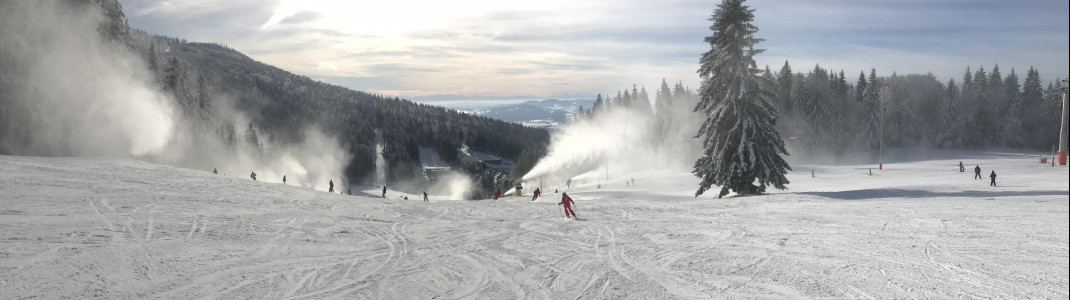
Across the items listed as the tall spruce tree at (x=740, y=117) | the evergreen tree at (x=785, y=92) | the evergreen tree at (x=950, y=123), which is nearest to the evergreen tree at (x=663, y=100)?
the evergreen tree at (x=785, y=92)

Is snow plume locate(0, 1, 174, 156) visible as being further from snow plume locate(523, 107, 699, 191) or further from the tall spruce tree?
snow plume locate(523, 107, 699, 191)

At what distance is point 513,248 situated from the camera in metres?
14.2

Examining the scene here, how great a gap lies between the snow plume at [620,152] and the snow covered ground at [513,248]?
53251mm

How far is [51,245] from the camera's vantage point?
40.3 ft

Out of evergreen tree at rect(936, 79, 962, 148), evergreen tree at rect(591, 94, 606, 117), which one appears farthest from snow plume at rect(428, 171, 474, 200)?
evergreen tree at rect(936, 79, 962, 148)

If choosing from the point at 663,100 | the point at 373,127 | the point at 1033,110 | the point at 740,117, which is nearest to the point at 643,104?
the point at 663,100

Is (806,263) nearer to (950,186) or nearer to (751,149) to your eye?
(751,149)

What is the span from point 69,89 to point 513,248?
4226cm

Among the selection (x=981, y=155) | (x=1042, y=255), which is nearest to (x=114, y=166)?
(x=1042, y=255)

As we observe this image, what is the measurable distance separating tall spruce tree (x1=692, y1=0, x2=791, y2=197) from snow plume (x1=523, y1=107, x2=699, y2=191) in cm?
4392

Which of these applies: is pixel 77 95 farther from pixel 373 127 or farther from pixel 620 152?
pixel 373 127

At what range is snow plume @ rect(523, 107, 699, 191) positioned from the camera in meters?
80.6

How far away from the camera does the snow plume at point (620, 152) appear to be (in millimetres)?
80562

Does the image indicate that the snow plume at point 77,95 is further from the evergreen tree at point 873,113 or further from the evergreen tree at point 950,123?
the evergreen tree at point 950,123
